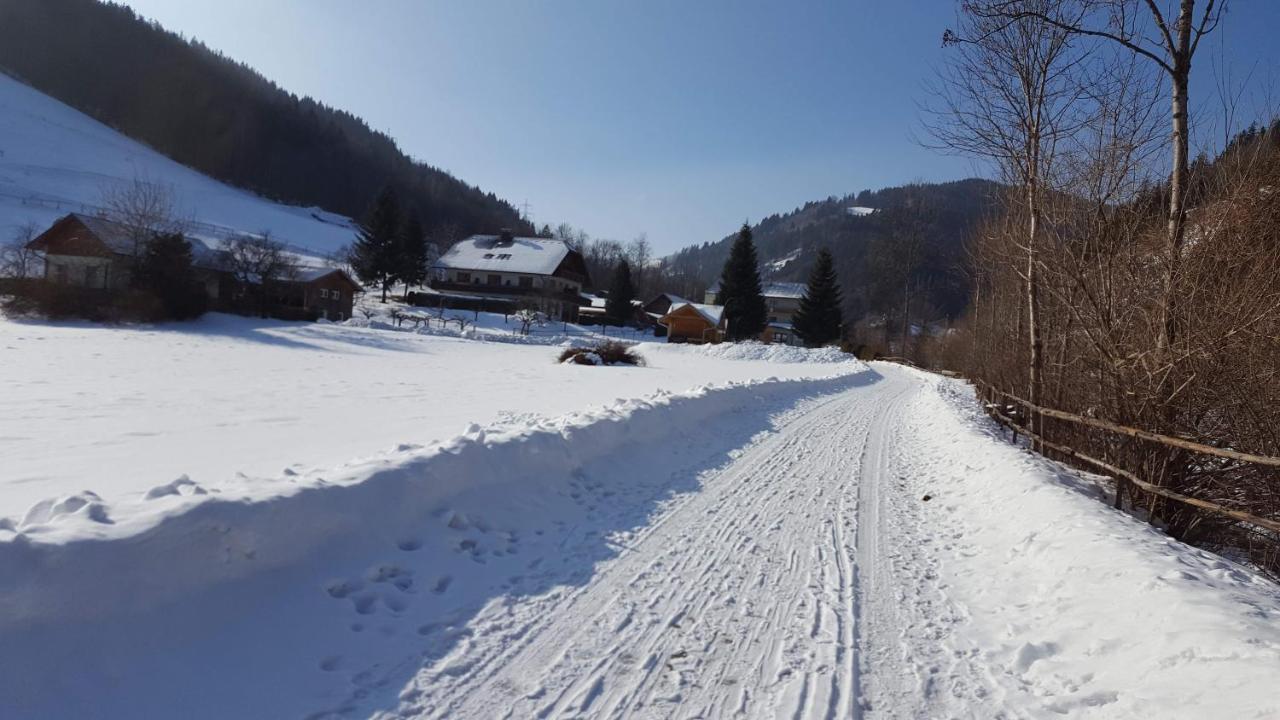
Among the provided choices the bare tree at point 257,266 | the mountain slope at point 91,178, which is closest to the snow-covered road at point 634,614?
the bare tree at point 257,266

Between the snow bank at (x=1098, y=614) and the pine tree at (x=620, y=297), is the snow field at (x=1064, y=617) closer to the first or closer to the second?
the snow bank at (x=1098, y=614)

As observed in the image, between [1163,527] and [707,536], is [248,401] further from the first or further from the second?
[1163,527]

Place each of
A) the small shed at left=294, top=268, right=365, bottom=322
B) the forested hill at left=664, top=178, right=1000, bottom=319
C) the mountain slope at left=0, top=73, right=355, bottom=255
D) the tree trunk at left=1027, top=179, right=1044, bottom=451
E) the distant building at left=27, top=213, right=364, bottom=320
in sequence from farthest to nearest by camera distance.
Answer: the mountain slope at left=0, top=73, right=355, bottom=255 < the small shed at left=294, top=268, right=365, bottom=322 < the distant building at left=27, top=213, right=364, bottom=320 < the forested hill at left=664, top=178, right=1000, bottom=319 < the tree trunk at left=1027, top=179, right=1044, bottom=451

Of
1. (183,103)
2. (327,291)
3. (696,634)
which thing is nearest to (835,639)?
(696,634)

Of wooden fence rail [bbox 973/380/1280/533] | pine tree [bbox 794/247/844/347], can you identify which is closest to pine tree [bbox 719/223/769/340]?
pine tree [bbox 794/247/844/347]

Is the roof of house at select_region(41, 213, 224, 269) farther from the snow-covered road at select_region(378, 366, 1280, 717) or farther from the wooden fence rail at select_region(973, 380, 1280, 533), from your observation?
the wooden fence rail at select_region(973, 380, 1280, 533)

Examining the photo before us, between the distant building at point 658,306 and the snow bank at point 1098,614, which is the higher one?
the distant building at point 658,306

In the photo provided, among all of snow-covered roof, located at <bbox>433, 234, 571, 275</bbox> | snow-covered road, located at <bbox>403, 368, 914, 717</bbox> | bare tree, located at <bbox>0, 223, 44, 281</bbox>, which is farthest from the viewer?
snow-covered roof, located at <bbox>433, 234, 571, 275</bbox>

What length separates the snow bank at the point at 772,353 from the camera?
135 ft

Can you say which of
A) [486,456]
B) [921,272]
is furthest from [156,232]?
[921,272]

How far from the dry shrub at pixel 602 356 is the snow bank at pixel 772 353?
13.3 metres

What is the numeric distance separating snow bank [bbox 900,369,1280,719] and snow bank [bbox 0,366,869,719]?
9.72ft

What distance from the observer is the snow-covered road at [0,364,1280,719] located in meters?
2.96

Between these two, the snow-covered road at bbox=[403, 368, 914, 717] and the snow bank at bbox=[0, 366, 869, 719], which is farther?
the snow-covered road at bbox=[403, 368, 914, 717]
